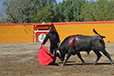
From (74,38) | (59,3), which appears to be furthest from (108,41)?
(59,3)

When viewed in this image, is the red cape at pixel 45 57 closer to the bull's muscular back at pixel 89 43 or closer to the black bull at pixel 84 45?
the black bull at pixel 84 45

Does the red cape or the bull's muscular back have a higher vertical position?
the bull's muscular back

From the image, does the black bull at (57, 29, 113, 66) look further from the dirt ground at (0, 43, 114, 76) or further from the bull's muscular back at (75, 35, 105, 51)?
the dirt ground at (0, 43, 114, 76)

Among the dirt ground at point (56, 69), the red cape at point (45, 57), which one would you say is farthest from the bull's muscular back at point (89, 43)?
the red cape at point (45, 57)

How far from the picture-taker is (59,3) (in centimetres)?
6000

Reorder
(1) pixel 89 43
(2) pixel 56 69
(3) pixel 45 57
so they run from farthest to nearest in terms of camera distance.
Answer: (3) pixel 45 57 → (1) pixel 89 43 → (2) pixel 56 69

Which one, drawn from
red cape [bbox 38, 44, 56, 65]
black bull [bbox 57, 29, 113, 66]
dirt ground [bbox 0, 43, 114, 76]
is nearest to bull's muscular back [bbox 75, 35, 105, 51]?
black bull [bbox 57, 29, 113, 66]

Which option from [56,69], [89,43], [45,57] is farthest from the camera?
[45,57]

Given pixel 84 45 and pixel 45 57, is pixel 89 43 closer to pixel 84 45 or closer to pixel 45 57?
pixel 84 45

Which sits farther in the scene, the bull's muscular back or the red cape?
the red cape

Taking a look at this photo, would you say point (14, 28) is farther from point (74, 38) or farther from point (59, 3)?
point (59, 3)

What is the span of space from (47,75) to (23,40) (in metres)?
18.6

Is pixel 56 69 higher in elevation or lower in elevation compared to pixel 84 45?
lower

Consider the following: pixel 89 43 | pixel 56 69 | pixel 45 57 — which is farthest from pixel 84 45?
pixel 45 57
